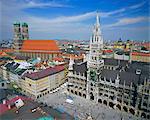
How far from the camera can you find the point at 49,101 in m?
13.3

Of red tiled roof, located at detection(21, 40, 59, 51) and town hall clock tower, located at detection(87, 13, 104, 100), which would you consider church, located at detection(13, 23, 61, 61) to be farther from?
town hall clock tower, located at detection(87, 13, 104, 100)

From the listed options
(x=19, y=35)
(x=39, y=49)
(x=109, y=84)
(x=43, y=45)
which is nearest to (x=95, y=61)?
(x=109, y=84)

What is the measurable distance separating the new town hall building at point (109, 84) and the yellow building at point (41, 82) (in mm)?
1589

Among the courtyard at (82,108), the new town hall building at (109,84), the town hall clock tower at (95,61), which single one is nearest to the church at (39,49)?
the new town hall building at (109,84)

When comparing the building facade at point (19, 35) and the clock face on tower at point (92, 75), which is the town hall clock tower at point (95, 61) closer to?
the clock face on tower at point (92, 75)

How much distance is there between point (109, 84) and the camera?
12312 millimetres

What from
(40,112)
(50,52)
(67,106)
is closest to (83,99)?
(67,106)

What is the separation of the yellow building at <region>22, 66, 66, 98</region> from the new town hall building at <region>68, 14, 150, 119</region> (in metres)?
1.59

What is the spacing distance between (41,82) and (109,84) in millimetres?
5200

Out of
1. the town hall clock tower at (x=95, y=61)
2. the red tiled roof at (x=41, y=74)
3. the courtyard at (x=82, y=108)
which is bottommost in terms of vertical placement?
the courtyard at (x=82, y=108)

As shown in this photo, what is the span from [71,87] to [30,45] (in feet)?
40.8

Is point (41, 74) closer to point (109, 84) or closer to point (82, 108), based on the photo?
point (82, 108)

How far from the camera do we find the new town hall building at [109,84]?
10.7 metres

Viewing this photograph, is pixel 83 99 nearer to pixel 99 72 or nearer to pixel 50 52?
pixel 99 72
